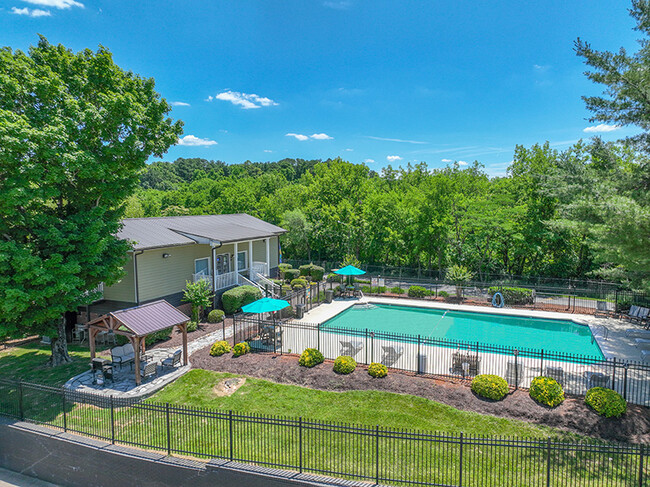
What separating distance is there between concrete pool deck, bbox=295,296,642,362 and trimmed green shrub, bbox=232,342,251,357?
18.1 feet

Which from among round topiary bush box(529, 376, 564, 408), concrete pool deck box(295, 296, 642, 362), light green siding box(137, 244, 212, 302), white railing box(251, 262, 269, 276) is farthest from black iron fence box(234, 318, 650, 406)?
white railing box(251, 262, 269, 276)

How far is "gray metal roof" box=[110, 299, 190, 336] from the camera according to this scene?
12.1 meters

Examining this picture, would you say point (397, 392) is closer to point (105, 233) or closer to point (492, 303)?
point (105, 233)

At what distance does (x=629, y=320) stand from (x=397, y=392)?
16.6 meters

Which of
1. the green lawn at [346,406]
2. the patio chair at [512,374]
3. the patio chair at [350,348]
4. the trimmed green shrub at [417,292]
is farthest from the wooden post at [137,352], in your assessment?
the trimmed green shrub at [417,292]

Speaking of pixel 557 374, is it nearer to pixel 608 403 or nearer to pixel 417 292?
pixel 608 403

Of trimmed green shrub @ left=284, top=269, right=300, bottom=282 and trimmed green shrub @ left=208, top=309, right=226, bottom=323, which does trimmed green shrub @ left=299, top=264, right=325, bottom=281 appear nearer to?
trimmed green shrub @ left=284, top=269, right=300, bottom=282

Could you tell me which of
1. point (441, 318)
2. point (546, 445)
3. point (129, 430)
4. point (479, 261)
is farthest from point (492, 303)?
point (129, 430)

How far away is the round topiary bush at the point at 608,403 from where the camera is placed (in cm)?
982

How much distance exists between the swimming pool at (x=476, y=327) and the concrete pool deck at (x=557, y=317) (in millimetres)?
302

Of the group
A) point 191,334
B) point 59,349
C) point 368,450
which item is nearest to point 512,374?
point 368,450

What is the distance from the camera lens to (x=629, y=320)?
19.9 metres

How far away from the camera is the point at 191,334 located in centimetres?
1758

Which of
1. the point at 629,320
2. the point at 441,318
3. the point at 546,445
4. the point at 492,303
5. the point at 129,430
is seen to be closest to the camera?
the point at 546,445
